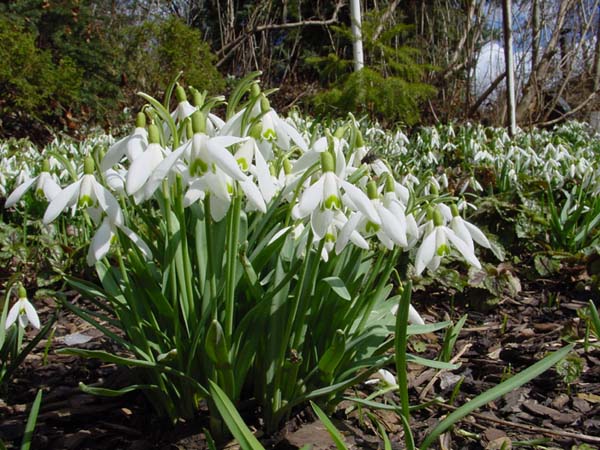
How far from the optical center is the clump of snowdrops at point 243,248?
112 centimetres

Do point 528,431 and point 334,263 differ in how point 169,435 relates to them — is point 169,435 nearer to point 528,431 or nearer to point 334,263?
point 334,263

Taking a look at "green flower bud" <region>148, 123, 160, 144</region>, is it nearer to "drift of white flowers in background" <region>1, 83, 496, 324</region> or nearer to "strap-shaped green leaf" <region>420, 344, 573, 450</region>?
"drift of white flowers in background" <region>1, 83, 496, 324</region>

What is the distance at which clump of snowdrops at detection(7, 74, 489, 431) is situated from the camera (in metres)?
1.12

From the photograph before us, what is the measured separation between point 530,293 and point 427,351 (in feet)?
3.13

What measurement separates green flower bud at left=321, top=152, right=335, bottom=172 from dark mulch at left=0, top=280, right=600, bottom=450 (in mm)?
723

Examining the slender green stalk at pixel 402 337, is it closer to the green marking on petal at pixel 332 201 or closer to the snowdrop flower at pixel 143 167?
the green marking on petal at pixel 332 201

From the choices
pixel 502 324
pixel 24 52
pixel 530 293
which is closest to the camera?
pixel 502 324

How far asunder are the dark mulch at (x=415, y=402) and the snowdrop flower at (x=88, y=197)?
634 millimetres

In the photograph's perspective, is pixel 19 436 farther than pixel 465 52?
No

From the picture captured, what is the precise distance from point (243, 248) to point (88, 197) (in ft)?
1.25

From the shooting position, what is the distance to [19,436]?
1487 mm

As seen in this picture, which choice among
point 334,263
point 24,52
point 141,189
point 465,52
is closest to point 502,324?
point 334,263

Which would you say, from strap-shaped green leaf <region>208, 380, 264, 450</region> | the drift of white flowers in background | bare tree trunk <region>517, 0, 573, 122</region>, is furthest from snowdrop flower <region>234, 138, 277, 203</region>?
bare tree trunk <region>517, 0, 573, 122</region>

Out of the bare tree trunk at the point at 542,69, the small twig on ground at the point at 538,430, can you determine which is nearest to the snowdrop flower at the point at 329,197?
the small twig on ground at the point at 538,430
